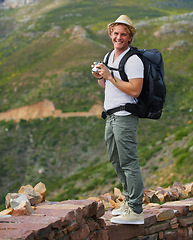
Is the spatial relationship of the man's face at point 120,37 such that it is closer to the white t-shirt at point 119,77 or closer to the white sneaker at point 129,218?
the white t-shirt at point 119,77

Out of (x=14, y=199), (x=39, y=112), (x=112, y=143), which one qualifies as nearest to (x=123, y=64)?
(x=112, y=143)

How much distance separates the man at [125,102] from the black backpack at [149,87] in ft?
0.17

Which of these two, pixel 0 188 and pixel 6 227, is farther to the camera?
pixel 0 188

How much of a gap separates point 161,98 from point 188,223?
1944 mm

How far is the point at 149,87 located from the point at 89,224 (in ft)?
4.39

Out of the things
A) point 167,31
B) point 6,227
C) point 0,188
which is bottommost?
point 0,188

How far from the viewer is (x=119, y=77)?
3.49 metres

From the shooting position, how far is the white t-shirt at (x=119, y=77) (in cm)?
337

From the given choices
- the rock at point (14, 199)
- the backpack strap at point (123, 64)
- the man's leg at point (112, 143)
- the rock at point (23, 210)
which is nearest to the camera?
the rock at point (23, 210)

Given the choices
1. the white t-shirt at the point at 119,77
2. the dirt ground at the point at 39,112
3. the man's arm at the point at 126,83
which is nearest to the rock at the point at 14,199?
the white t-shirt at the point at 119,77

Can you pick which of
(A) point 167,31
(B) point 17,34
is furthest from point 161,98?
(B) point 17,34

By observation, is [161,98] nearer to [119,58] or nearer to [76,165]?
[119,58]

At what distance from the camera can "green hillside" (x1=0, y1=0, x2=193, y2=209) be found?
17861 mm

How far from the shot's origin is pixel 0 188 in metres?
Answer: 23.8
